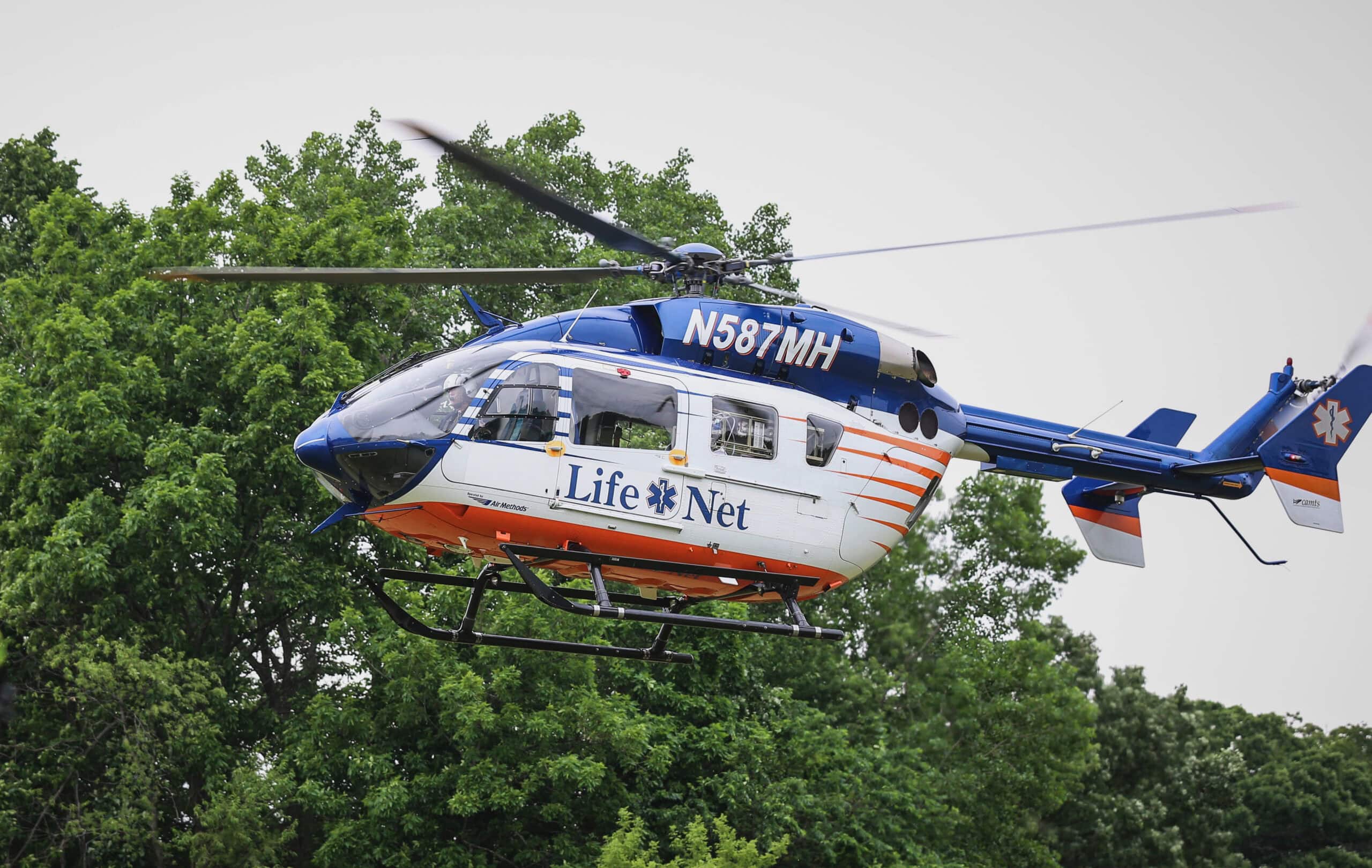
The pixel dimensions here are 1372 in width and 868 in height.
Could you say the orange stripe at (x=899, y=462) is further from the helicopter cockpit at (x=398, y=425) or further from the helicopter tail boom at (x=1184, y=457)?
the helicopter cockpit at (x=398, y=425)

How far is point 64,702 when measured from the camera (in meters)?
20.6

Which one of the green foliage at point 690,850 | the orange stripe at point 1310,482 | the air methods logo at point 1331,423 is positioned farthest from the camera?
the green foliage at point 690,850

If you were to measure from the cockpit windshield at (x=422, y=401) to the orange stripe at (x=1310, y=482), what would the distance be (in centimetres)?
922

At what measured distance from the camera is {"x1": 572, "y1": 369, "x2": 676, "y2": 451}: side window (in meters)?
11.0

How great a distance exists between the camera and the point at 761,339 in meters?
12.1

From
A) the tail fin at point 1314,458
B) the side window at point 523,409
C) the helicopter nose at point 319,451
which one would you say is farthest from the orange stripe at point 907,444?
the tail fin at point 1314,458

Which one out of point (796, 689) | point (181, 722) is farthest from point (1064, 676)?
point (181, 722)

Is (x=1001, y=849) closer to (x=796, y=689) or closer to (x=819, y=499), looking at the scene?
(x=796, y=689)

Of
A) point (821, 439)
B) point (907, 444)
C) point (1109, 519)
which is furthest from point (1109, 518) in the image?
point (821, 439)

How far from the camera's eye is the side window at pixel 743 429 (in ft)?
37.7

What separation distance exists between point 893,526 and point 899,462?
1.79 ft

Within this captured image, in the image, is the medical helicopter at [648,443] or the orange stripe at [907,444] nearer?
the medical helicopter at [648,443]

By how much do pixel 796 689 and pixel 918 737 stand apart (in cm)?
288

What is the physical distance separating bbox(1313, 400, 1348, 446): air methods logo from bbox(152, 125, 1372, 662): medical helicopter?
2951 mm
